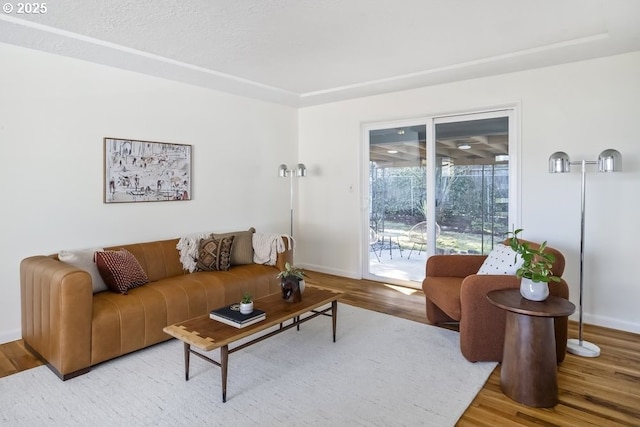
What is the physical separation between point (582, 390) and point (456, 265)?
55.0 inches

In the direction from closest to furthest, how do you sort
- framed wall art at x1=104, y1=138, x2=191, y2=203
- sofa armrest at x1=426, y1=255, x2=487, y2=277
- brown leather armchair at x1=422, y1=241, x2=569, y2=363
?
brown leather armchair at x1=422, y1=241, x2=569, y2=363
sofa armrest at x1=426, y1=255, x2=487, y2=277
framed wall art at x1=104, y1=138, x2=191, y2=203

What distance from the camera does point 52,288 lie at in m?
2.58

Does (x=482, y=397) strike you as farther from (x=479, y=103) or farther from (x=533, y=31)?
(x=479, y=103)

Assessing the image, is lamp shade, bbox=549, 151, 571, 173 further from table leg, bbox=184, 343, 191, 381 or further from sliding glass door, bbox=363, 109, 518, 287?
table leg, bbox=184, 343, 191, 381

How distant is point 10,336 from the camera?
317cm

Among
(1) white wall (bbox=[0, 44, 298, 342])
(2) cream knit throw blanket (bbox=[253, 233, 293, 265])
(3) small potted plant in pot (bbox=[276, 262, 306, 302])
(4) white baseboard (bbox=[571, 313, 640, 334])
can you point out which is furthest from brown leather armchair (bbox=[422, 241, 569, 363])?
(1) white wall (bbox=[0, 44, 298, 342])

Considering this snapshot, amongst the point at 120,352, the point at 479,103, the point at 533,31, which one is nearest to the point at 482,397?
the point at 120,352

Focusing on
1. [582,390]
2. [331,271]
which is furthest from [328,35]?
[331,271]

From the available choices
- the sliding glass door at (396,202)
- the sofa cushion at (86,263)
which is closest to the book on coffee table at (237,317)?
the sofa cushion at (86,263)

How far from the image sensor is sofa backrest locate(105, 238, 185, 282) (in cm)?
361

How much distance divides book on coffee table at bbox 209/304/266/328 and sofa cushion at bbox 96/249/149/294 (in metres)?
1.02

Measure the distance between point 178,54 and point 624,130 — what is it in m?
4.17

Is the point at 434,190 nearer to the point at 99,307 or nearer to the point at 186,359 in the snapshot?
the point at 186,359

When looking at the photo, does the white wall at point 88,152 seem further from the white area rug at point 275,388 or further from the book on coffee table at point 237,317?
the book on coffee table at point 237,317
